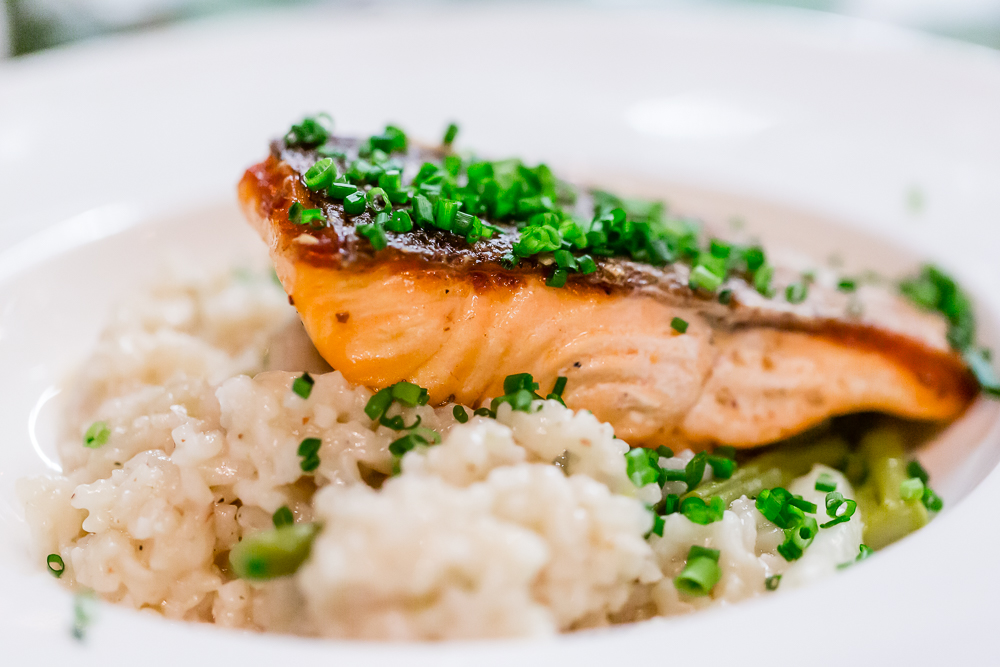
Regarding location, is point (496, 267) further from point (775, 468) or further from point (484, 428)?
point (775, 468)

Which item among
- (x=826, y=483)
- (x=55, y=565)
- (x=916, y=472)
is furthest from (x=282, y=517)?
(x=916, y=472)

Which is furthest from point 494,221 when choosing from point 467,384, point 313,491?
point 313,491

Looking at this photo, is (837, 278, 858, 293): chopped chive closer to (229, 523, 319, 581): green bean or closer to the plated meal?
the plated meal

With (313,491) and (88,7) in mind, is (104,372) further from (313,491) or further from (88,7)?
(88,7)

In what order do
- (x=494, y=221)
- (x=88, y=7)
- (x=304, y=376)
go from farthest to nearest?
Result: (x=88, y=7) → (x=494, y=221) → (x=304, y=376)

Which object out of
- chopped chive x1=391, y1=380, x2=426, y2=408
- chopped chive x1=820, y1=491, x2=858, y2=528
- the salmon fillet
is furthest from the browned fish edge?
chopped chive x1=820, y1=491, x2=858, y2=528

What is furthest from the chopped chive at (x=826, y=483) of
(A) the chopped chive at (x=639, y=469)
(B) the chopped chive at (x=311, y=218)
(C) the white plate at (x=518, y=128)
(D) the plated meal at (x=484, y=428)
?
(B) the chopped chive at (x=311, y=218)
